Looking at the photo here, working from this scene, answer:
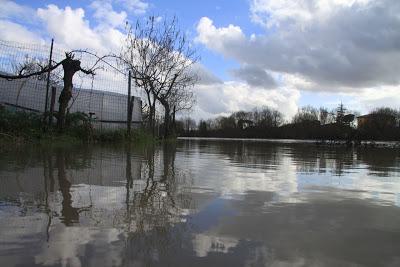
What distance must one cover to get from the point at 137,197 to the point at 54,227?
5.63ft

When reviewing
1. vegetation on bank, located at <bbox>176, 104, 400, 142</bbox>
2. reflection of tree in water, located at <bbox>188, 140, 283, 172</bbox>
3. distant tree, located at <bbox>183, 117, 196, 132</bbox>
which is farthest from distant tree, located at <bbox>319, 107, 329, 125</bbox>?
reflection of tree in water, located at <bbox>188, 140, 283, 172</bbox>

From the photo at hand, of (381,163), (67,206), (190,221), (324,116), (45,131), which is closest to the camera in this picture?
(190,221)

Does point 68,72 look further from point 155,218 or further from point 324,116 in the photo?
point 324,116

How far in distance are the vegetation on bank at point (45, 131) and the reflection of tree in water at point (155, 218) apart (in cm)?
910

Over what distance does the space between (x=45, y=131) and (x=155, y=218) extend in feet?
44.1

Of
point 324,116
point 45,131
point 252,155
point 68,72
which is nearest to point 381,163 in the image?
point 252,155

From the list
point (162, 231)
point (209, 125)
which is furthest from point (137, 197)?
point (209, 125)

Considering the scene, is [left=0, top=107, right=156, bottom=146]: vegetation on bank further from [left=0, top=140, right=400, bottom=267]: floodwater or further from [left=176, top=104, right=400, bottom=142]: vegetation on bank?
[left=176, top=104, right=400, bottom=142]: vegetation on bank

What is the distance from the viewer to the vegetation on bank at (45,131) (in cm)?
1526

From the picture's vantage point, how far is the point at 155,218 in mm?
4316

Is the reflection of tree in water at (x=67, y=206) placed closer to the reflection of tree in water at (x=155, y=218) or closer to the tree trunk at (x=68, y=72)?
the reflection of tree in water at (x=155, y=218)

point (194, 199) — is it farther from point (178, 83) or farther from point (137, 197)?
point (178, 83)

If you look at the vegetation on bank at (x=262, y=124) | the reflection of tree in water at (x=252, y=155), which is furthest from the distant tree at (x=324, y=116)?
the reflection of tree in water at (x=252, y=155)

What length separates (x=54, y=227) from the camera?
3.83 m
